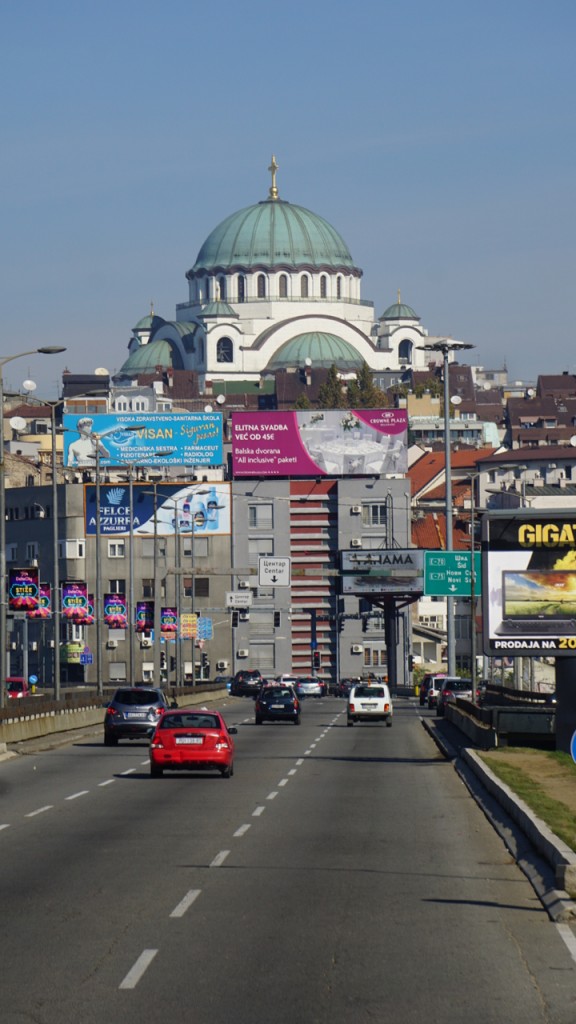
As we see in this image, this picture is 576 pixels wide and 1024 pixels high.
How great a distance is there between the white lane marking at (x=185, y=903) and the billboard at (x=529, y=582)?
21.7 meters

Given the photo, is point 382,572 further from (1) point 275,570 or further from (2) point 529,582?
(2) point 529,582

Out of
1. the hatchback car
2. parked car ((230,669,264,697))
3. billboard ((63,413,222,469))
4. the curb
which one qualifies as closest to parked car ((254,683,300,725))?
the hatchback car

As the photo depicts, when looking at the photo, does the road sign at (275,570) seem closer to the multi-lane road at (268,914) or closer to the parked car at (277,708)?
the parked car at (277,708)

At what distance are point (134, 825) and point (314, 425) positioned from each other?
404 ft

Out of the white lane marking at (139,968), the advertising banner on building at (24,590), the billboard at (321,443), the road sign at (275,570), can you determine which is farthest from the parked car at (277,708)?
the billboard at (321,443)

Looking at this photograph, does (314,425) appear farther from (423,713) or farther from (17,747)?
(17,747)

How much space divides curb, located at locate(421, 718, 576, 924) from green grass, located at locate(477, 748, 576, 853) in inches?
6.8

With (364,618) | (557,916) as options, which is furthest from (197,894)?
(364,618)

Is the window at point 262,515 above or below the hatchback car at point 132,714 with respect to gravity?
above

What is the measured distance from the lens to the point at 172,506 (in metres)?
142

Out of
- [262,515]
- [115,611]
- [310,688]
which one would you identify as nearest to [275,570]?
[310,688]

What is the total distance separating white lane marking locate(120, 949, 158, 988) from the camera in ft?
41.0

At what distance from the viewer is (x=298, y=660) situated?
14812 centimetres

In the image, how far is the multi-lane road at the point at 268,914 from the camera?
11.9 meters
